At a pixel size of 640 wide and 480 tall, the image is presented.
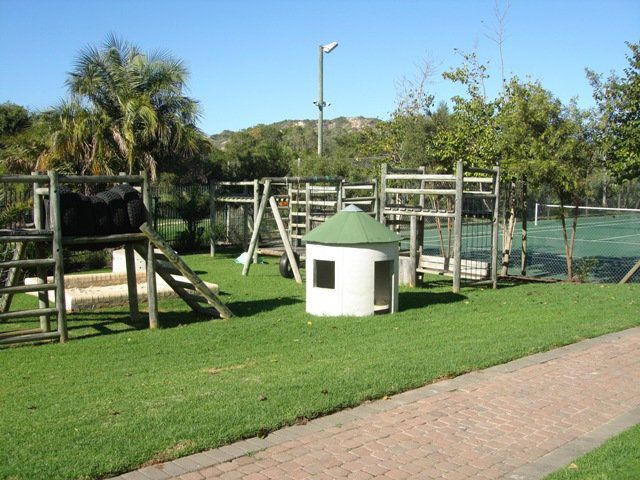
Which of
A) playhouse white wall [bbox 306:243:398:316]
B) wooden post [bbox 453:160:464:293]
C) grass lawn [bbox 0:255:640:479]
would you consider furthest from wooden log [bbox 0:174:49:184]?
wooden post [bbox 453:160:464:293]

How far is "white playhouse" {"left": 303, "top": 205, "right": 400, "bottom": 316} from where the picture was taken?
37.0ft

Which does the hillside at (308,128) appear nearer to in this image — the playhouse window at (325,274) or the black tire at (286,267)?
the black tire at (286,267)

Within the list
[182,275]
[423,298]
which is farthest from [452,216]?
[182,275]

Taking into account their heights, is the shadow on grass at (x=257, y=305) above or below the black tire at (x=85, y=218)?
below

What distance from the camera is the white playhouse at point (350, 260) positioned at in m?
Result: 11.3

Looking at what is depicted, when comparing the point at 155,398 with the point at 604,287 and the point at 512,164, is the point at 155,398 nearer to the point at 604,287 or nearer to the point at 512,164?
the point at 604,287

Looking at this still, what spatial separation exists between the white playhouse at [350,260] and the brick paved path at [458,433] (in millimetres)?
3538

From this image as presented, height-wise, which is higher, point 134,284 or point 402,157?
point 402,157

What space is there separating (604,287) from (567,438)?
10.0 m

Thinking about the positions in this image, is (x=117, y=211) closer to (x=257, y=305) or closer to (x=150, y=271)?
(x=150, y=271)

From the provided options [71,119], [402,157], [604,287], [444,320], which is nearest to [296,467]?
[444,320]

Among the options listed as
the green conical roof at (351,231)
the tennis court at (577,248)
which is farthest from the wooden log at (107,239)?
the tennis court at (577,248)

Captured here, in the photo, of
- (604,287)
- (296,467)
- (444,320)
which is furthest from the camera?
(604,287)

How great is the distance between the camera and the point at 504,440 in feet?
19.4
